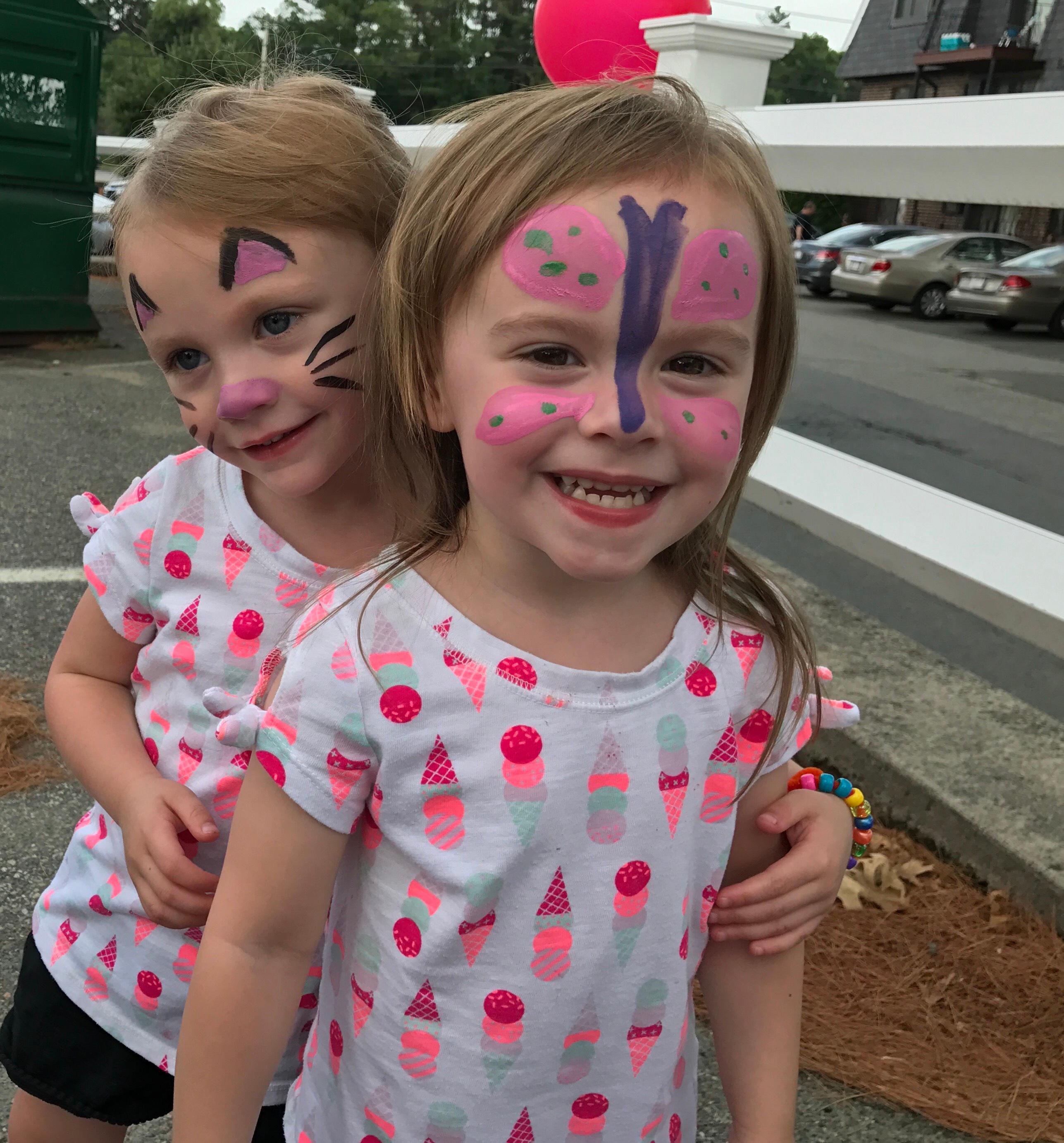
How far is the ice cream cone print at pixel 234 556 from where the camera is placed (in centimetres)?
138

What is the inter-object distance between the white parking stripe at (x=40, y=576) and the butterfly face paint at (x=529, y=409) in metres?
3.25

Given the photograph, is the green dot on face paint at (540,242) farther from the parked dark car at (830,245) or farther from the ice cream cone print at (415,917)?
the parked dark car at (830,245)

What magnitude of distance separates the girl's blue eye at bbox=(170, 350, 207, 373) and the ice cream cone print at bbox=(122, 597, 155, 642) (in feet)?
0.95

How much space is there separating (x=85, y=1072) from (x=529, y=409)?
102cm

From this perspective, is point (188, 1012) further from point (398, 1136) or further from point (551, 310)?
point (551, 310)

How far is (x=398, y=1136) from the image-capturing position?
3.89 ft

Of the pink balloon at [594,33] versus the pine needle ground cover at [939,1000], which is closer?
the pine needle ground cover at [939,1000]

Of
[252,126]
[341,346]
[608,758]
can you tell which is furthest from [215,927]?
[252,126]

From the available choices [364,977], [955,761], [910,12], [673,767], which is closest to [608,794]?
[673,767]

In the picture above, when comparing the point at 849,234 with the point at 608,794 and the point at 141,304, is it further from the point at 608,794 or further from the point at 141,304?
the point at 608,794

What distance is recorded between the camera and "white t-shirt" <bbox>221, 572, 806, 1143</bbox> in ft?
A: 3.60

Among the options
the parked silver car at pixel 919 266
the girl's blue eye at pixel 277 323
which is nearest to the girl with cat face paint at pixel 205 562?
the girl's blue eye at pixel 277 323

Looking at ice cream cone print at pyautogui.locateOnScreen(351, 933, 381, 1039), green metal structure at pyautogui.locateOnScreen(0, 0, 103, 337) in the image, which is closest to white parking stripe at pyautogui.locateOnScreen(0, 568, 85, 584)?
ice cream cone print at pyautogui.locateOnScreen(351, 933, 381, 1039)

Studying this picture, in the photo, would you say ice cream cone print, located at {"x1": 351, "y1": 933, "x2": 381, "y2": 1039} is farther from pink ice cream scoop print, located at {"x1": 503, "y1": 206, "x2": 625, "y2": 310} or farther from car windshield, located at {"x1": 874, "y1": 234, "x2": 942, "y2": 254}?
car windshield, located at {"x1": 874, "y1": 234, "x2": 942, "y2": 254}
